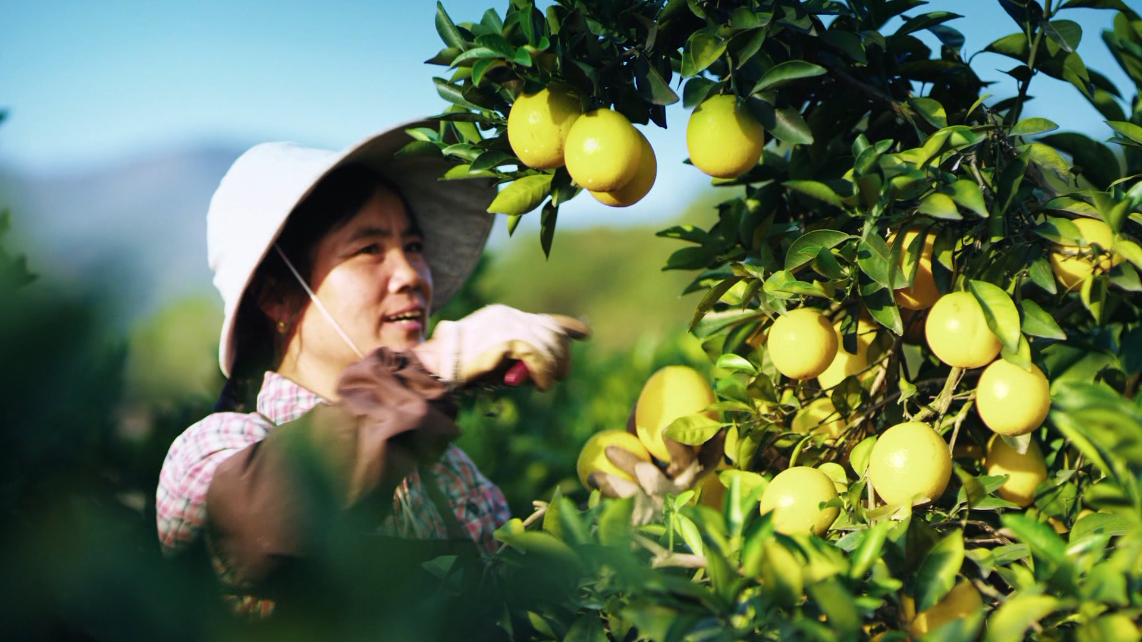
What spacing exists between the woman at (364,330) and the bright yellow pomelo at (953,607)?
1.10 ft

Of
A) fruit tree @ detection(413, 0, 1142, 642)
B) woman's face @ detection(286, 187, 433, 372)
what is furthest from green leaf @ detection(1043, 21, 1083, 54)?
woman's face @ detection(286, 187, 433, 372)

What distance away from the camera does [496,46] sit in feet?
2.40

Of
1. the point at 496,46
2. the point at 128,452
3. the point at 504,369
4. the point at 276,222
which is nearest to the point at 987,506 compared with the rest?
the point at 504,369

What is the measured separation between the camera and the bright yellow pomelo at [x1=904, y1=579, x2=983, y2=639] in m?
0.59

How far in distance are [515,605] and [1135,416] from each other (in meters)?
0.31

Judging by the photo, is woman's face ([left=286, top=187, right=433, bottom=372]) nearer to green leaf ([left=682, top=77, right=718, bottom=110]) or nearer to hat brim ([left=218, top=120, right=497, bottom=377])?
hat brim ([left=218, top=120, right=497, bottom=377])

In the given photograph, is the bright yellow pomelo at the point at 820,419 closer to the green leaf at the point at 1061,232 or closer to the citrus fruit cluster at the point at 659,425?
the citrus fruit cluster at the point at 659,425

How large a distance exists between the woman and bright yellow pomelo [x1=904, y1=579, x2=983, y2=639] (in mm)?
335

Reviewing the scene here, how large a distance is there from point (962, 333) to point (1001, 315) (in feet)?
0.11

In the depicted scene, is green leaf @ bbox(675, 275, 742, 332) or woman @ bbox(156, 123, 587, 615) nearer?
woman @ bbox(156, 123, 587, 615)

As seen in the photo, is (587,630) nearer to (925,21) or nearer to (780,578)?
(780,578)

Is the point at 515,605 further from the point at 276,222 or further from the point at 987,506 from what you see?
the point at 276,222

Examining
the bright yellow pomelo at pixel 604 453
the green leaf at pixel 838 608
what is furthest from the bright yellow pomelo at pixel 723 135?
the green leaf at pixel 838 608

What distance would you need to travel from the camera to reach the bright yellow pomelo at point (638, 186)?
822 mm
